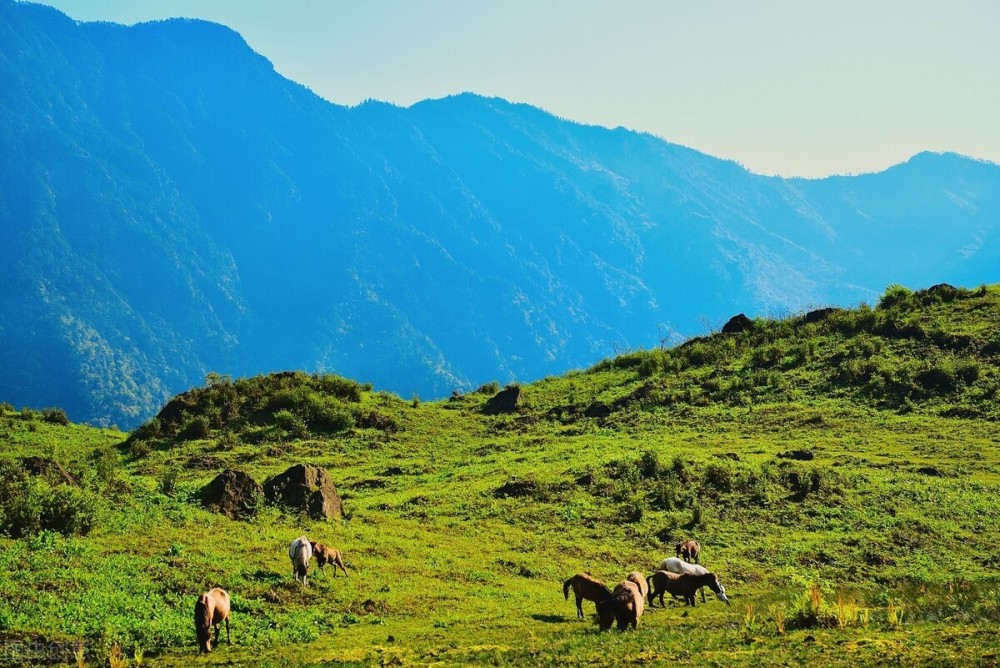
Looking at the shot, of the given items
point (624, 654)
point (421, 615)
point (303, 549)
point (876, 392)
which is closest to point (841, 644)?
point (624, 654)

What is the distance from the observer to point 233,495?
2928 cm

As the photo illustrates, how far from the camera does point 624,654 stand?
1489 cm

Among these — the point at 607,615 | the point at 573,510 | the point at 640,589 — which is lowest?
the point at 607,615

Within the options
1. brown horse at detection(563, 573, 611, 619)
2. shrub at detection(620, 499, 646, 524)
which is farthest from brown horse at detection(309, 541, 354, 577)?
shrub at detection(620, 499, 646, 524)

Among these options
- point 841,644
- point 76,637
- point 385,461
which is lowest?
point 841,644

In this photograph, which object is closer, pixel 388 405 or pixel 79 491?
pixel 79 491

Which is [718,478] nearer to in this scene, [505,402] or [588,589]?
[588,589]

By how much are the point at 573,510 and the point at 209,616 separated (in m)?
20.9

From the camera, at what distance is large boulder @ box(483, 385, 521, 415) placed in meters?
62.3

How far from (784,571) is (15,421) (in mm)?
49763

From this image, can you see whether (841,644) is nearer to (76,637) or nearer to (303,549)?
(303,549)

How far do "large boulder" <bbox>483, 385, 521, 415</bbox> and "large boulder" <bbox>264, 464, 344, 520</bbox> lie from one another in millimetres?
31058

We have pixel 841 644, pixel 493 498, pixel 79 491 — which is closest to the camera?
pixel 841 644

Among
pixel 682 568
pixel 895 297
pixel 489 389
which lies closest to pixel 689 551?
pixel 682 568
